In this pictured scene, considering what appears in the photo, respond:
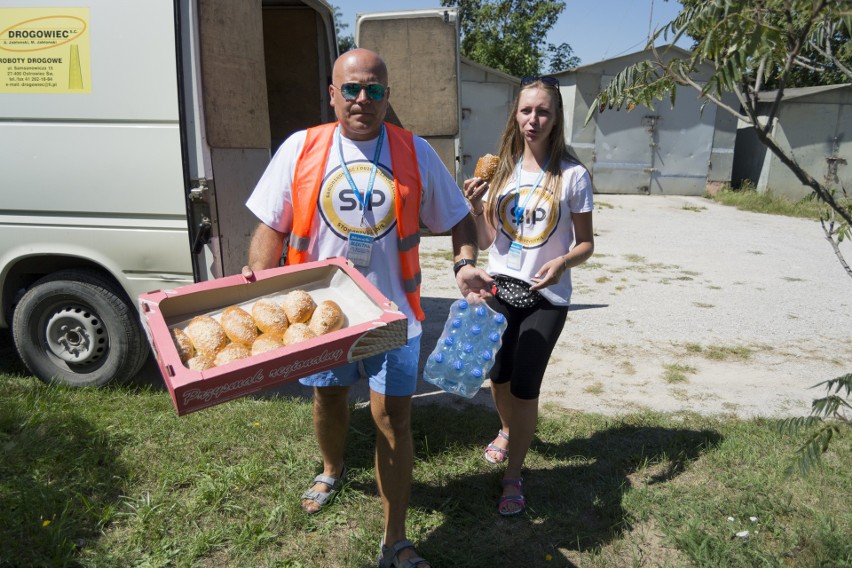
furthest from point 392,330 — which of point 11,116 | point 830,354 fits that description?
point 830,354

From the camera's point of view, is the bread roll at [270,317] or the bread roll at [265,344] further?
the bread roll at [270,317]

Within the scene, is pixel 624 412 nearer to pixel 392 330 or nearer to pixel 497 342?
pixel 497 342

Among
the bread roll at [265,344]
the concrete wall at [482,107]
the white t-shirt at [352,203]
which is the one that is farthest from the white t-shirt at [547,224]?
the concrete wall at [482,107]

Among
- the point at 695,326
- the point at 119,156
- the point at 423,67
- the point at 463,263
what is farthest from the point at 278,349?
the point at 695,326

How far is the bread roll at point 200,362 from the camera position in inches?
75.6

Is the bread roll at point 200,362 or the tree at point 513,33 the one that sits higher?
the tree at point 513,33

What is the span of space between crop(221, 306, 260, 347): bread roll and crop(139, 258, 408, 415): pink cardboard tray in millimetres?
105

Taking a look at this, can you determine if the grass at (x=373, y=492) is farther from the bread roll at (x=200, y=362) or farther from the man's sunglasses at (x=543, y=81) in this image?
the man's sunglasses at (x=543, y=81)

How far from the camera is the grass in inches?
109

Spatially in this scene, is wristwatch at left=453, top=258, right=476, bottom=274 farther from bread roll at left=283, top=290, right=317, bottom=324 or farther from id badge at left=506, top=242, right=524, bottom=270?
bread roll at left=283, top=290, right=317, bottom=324

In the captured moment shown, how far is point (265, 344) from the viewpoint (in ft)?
6.87

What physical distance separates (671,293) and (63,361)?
6.58 meters

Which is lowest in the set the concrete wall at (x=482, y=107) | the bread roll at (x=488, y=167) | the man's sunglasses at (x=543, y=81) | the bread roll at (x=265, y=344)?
the bread roll at (x=265, y=344)

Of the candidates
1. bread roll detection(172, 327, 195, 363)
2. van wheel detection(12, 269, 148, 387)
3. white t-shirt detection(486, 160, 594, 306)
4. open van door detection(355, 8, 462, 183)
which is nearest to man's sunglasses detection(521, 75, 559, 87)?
white t-shirt detection(486, 160, 594, 306)
